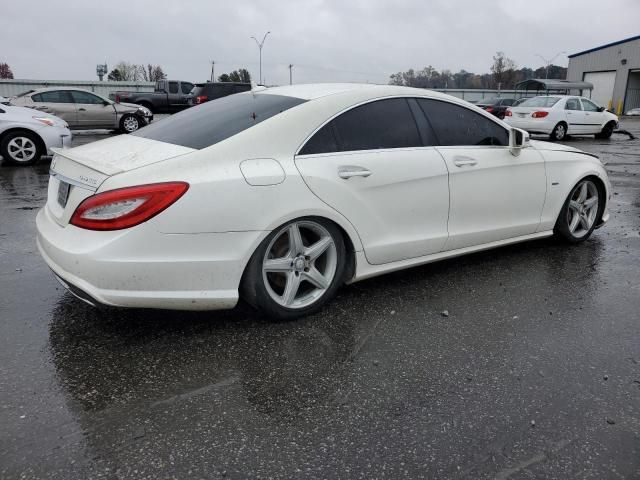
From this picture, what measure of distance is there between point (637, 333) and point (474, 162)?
166cm

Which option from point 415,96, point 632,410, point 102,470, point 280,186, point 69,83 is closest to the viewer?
point 102,470

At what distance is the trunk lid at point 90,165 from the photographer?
3.13 m

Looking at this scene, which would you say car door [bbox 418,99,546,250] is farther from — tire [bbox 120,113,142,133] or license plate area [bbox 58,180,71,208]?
tire [bbox 120,113,142,133]

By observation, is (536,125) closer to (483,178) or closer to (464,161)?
(483,178)

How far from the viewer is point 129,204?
2951 millimetres

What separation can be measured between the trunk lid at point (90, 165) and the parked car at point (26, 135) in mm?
7955

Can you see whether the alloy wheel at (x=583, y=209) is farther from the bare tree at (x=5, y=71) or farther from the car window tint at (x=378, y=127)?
the bare tree at (x=5, y=71)

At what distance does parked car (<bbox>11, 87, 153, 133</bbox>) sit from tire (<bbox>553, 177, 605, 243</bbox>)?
45.0 feet

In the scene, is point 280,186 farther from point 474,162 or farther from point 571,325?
point 571,325

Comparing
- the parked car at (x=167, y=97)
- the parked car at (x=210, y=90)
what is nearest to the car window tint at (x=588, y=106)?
the parked car at (x=210, y=90)

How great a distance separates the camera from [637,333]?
3.54m

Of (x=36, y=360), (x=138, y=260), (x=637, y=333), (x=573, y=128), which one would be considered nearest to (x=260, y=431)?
(x=138, y=260)

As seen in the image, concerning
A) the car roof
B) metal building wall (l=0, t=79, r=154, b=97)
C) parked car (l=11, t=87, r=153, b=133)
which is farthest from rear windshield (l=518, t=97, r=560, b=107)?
metal building wall (l=0, t=79, r=154, b=97)

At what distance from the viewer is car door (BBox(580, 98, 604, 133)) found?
1991 centimetres
